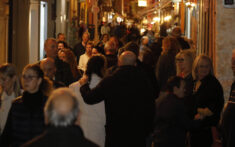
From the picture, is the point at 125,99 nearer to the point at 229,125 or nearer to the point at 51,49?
the point at 229,125

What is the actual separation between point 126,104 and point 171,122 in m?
0.65

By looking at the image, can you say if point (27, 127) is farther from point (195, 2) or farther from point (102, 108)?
point (195, 2)

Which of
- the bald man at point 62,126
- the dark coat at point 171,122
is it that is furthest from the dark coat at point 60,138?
the dark coat at point 171,122

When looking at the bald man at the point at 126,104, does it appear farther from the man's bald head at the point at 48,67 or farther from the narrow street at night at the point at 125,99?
the man's bald head at the point at 48,67

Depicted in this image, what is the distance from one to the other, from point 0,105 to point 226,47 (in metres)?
5.42

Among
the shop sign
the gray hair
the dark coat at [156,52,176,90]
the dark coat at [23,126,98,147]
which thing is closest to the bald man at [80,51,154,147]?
the gray hair

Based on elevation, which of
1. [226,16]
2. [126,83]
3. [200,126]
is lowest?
[200,126]

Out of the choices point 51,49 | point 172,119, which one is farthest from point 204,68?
point 51,49

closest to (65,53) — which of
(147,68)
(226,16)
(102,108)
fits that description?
(147,68)

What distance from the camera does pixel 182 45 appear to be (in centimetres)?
1426

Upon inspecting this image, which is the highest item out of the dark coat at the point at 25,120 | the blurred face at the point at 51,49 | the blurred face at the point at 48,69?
the blurred face at the point at 51,49

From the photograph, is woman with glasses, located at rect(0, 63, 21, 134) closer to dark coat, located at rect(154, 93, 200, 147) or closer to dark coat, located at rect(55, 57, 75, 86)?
dark coat, located at rect(154, 93, 200, 147)

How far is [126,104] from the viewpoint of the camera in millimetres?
7523

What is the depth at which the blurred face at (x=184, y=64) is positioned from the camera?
9677mm
